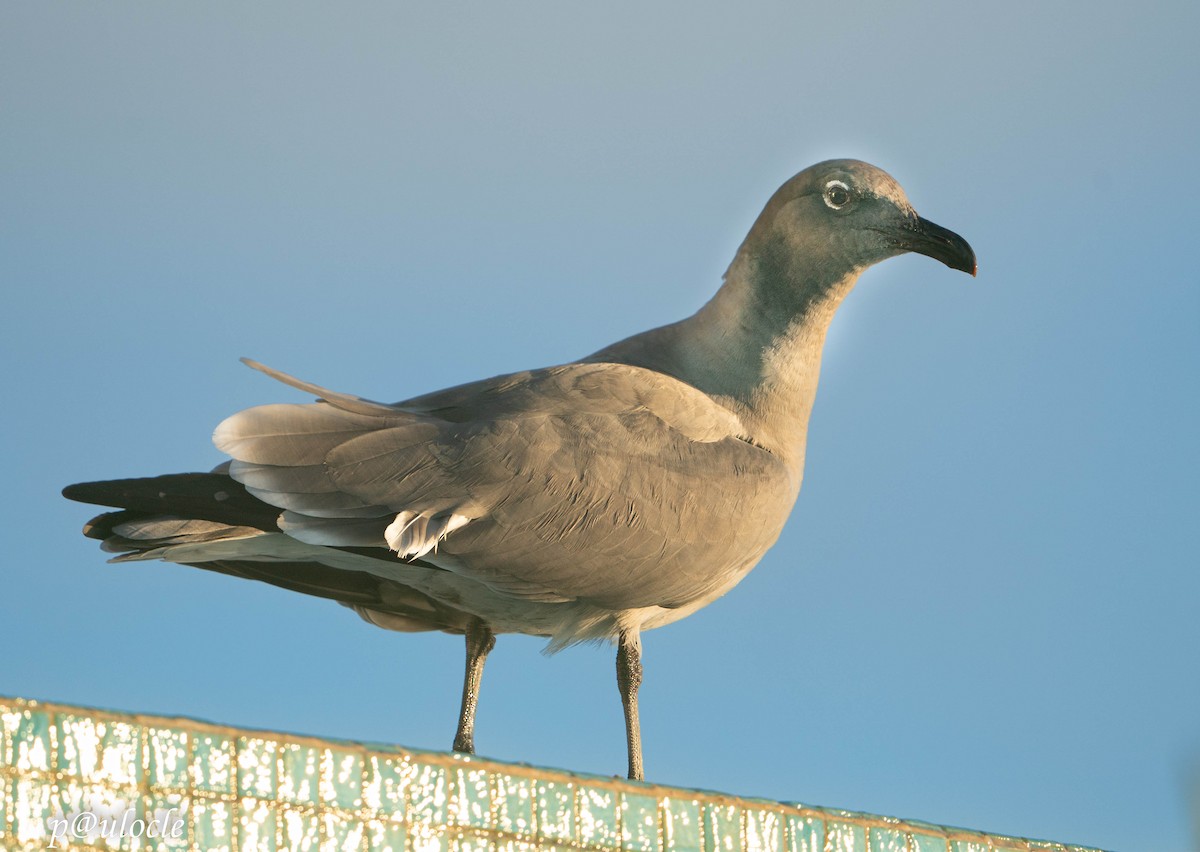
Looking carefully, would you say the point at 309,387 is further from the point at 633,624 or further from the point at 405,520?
the point at 633,624

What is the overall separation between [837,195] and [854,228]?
150 millimetres

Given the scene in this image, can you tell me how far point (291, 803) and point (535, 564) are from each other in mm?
1466

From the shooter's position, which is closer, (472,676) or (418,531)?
(418,531)

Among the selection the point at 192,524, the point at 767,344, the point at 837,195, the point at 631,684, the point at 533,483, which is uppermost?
the point at 837,195

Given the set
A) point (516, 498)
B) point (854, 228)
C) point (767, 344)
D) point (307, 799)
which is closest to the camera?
point (307, 799)

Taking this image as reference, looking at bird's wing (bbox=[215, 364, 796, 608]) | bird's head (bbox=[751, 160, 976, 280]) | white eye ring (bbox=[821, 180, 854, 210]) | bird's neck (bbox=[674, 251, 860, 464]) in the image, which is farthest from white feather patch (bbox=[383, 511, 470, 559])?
white eye ring (bbox=[821, 180, 854, 210])

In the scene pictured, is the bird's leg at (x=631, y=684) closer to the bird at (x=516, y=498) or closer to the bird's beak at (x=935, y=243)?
the bird at (x=516, y=498)

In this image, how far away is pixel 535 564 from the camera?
4.61 meters

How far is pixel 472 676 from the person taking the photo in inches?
202

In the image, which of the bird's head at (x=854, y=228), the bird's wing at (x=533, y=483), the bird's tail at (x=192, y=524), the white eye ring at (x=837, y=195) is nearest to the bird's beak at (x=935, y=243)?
the bird's head at (x=854, y=228)

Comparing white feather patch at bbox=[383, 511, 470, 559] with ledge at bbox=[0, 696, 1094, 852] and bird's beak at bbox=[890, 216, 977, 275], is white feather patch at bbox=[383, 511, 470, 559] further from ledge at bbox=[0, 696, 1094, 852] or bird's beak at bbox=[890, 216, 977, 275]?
bird's beak at bbox=[890, 216, 977, 275]

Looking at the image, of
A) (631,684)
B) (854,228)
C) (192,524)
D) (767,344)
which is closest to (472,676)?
(631,684)

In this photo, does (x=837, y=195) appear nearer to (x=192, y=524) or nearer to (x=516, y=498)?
(x=516, y=498)

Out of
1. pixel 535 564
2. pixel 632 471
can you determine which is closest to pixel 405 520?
pixel 535 564
